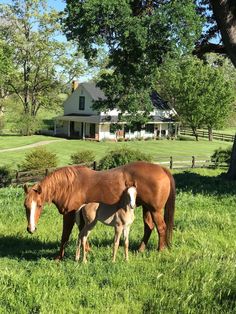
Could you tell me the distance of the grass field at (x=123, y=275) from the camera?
5.51 meters

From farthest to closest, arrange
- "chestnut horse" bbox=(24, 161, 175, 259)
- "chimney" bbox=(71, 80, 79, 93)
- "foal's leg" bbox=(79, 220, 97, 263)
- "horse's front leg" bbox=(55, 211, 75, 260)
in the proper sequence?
"chimney" bbox=(71, 80, 79, 93)
"chestnut horse" bbox=(24, 161, 175, 259)
"horse's front leg" bbox=(55, 211, 75, 260)
"foal's leg" bbox=(79, 220, 97, 263)

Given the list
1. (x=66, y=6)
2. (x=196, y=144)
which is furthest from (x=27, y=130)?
(x=66, y=6)

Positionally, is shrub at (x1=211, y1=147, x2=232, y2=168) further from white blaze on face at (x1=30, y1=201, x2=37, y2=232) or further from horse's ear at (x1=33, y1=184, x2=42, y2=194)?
white blaze on face at (x1=30, y1=201, x2=37, y2=232)

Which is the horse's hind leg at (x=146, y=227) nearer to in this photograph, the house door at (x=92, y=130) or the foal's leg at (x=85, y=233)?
the foal's leg at (x=85, y=233)

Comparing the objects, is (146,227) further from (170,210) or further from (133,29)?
(133,29)

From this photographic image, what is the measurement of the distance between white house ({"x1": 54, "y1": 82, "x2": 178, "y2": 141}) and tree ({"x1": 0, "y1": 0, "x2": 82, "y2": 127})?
422 cm

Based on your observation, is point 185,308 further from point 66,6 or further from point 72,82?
point 72,82

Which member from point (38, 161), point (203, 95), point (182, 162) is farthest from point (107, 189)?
point (203, 95)

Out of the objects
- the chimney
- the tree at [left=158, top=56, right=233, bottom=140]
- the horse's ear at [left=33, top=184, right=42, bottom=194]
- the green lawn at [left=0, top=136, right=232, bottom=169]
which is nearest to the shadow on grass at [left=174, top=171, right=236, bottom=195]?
the horse's ear at [left=33, top=184, right=42, bottom=194]

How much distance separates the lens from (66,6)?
50.1ft

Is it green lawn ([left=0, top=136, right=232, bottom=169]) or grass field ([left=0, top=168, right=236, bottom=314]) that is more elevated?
grass field ([left=0, top=168, right=236, bottom=314])

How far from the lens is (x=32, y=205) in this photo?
7578 mm

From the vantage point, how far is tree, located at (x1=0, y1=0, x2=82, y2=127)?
7094 cm

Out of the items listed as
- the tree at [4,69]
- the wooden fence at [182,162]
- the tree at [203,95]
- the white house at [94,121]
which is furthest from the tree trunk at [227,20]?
the tree at [203,95]
